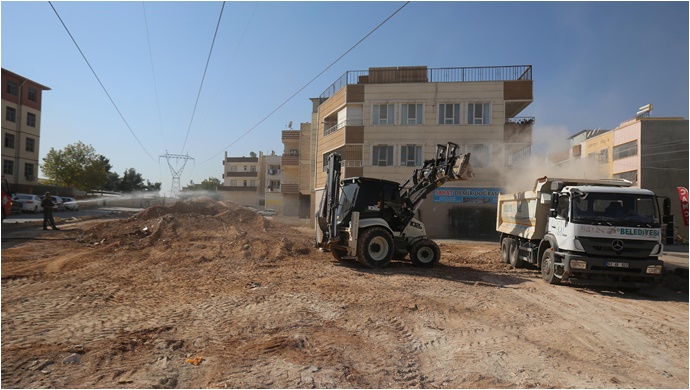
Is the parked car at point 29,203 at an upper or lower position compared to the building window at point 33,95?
lower

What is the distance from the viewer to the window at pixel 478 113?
103 feet

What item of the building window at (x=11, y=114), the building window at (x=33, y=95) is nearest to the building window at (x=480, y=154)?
the building window at (x=11, y=114)

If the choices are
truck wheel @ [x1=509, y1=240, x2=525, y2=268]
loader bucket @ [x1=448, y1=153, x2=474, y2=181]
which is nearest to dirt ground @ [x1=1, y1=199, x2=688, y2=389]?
truck wheel @ [x1=509, y1=240, x2=525, y2=268]

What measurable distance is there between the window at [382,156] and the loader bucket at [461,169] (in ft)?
62.4

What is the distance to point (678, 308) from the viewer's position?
9.55 m

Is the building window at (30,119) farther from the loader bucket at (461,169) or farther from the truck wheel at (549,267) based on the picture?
the truck wheel at (549,267)

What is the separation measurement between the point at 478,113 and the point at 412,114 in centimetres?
469

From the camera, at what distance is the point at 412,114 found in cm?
3269

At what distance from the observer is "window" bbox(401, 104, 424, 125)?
107 ft

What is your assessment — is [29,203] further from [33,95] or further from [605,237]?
[605,237]

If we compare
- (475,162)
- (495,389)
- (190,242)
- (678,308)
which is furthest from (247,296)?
(475,162)

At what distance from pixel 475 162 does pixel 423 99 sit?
234 inches

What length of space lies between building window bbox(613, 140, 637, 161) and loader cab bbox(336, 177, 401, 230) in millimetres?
30287

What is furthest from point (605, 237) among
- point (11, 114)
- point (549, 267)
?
point (11, 114)
